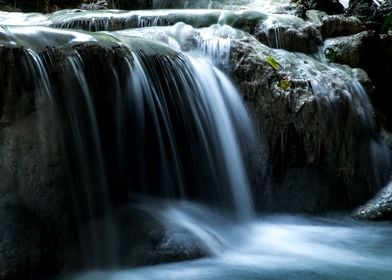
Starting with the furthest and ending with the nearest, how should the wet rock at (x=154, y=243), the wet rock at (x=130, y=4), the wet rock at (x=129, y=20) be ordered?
the wet rock at (x=130, y=4)
the wet rock at (x=129, y=20)
the wet rock at (x=154, y=243)

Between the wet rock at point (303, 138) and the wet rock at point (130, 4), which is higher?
the wet rock at point (130, 4)

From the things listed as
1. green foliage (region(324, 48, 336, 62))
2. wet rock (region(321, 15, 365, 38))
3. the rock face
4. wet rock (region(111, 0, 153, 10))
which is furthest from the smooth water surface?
wet rock (region(111, 0, 153, 10))

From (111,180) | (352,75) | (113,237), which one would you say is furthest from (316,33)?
(113,237)

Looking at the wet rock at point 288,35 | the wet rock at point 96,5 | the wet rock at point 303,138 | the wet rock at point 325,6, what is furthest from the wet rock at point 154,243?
the wet rock at point 96,5

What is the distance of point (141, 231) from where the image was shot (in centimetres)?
407

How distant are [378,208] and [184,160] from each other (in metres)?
2.39

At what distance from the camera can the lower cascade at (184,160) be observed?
3.73 metres

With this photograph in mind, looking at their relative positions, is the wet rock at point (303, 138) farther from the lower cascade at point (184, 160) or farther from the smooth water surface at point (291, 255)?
the smooth water surface at point (291, 255)

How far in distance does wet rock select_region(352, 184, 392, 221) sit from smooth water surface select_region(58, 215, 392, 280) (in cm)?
19

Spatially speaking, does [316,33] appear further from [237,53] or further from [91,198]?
[91,198]

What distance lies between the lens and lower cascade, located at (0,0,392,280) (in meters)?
3.73

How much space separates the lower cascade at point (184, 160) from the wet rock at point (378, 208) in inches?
0.7

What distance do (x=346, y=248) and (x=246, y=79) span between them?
2488 mm

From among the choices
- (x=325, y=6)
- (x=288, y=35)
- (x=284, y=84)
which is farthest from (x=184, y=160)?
(x=325, y=6)
